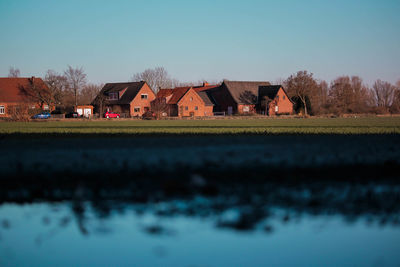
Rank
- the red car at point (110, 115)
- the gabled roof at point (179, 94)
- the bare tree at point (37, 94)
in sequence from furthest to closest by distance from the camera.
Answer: the bare tree at point (37, 94)
the gabled roof at point (179, 94)
the red car at point (110, 115)

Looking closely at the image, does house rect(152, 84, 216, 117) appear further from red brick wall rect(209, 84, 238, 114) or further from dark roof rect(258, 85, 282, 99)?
dark roof rect(258, 85, 282, 99)

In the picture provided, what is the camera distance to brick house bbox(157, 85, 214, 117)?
79.2m

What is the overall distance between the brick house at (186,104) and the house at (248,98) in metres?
3.41

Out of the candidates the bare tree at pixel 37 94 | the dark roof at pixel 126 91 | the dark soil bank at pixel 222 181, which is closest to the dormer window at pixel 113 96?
the dark roof at pixel 126 91

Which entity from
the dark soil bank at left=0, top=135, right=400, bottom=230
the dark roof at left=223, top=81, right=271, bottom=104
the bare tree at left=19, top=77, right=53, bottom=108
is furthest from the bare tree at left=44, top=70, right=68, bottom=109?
the dark soil bank at left=0, top=135, right=400, bottom=230

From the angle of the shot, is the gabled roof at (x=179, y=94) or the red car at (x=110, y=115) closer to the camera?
the red car at (x=110, y=115)

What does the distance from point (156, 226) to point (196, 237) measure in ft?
2.33

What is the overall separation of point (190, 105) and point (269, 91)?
16.5 meters

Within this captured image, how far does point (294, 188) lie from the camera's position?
8508 millimetres

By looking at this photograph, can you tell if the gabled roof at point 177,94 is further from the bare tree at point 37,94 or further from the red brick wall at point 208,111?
the bare tree at point 37,94

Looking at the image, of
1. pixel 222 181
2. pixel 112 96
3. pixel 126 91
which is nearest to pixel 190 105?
pixel 126 91

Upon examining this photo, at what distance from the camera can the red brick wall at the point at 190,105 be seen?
78.9 meters

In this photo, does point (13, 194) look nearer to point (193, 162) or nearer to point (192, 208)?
point (192, 208)

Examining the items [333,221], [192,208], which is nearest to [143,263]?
[192,208]
